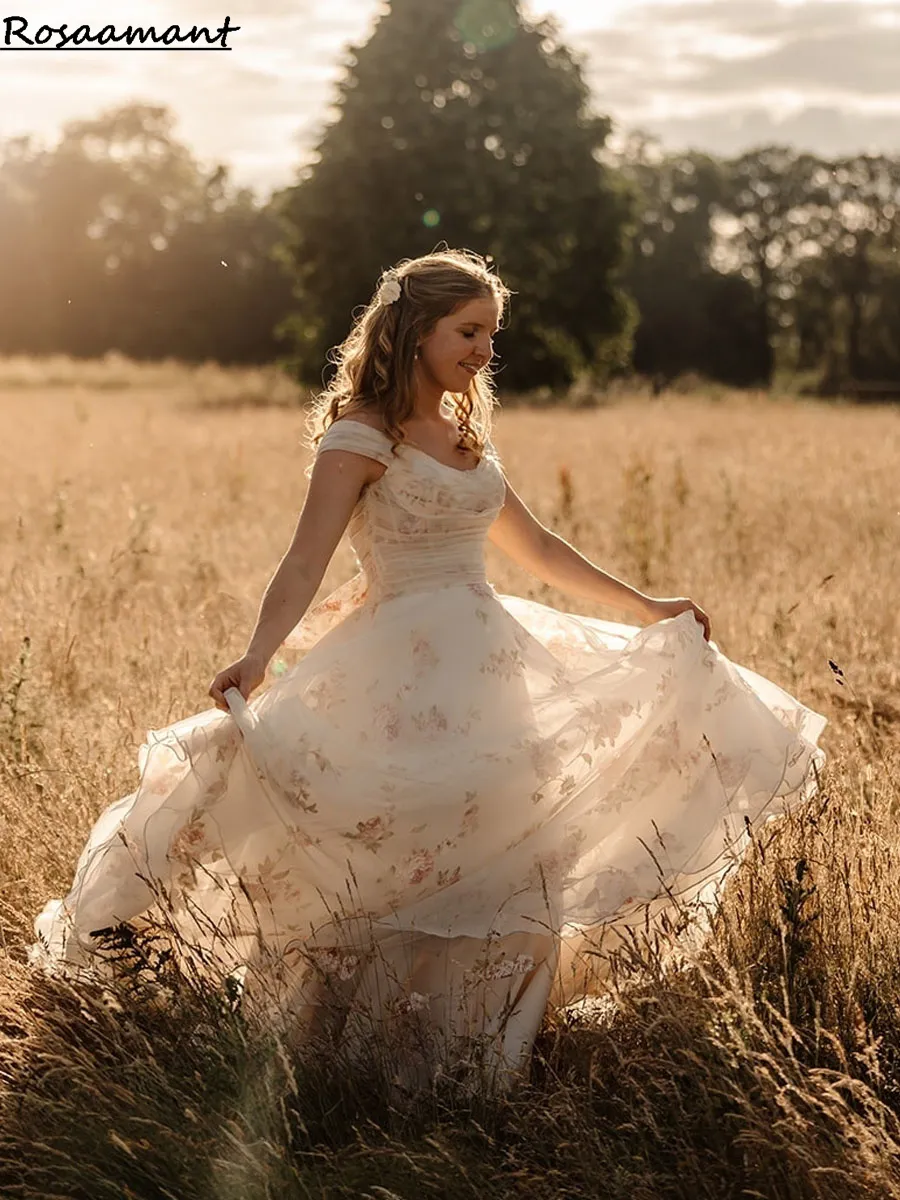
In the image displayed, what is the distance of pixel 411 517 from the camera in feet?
10.9

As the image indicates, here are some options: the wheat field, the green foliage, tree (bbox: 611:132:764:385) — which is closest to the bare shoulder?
the wheat field

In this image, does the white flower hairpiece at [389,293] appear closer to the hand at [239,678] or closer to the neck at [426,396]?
the neck at [426,396]

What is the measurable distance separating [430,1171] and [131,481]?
31.8 feet

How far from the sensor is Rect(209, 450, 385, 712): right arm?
304cm

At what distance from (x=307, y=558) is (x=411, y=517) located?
0.30m

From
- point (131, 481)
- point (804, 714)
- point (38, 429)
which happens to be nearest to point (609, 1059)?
point (804, 714)

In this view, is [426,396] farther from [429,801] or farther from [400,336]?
[429,801]

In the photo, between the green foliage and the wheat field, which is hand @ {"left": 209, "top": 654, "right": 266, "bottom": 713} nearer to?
the wheat field

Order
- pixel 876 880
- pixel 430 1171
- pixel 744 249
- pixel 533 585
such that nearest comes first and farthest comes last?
pixel 430 1171, pixel 876 880, pixel 533 585, pixel 744 249

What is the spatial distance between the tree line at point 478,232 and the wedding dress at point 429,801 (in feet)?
86.2

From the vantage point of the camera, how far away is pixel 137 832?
300cm

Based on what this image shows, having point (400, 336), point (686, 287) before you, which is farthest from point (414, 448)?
point (686, 287)

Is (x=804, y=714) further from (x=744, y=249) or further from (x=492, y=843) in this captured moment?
(x=744, y=249)

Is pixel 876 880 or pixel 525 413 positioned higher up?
pixel 525 413
